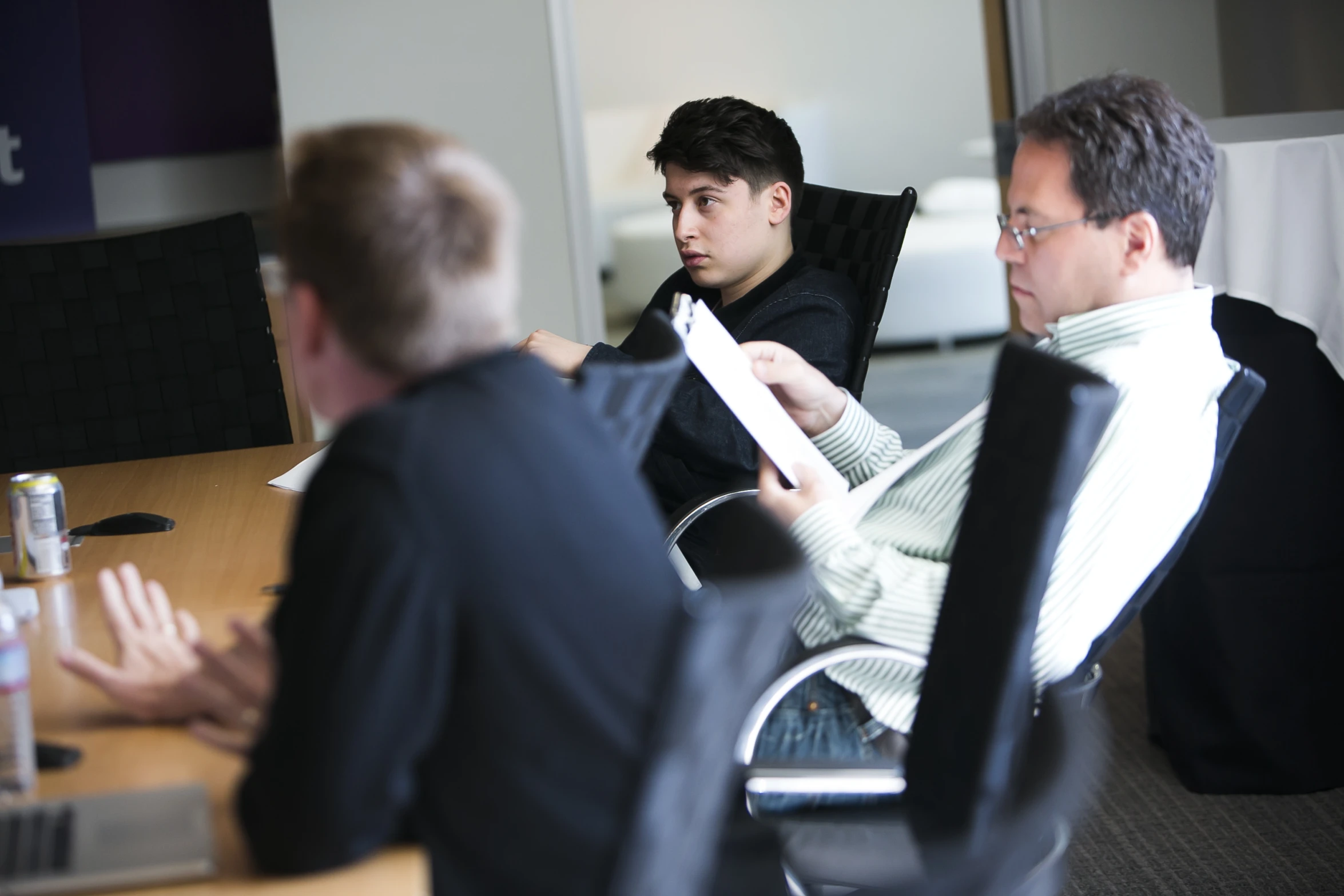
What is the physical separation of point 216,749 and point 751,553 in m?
0.41

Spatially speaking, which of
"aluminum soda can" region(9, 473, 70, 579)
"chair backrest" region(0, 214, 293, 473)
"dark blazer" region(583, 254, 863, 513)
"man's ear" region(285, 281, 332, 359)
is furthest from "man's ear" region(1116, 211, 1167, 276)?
"chair backrest" region(0, 214, 293, 473)

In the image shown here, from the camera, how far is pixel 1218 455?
4.85 ft

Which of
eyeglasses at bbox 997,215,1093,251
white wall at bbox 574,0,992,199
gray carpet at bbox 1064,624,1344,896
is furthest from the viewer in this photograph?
white wall at bbox 574,0,992,199

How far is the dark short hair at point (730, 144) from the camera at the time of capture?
2354mm

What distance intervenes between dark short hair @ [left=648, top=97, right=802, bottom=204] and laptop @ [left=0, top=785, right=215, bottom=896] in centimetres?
167

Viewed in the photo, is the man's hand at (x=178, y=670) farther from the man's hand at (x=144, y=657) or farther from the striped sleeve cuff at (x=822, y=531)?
the striped sleeve cuff at (x=822, y=531)

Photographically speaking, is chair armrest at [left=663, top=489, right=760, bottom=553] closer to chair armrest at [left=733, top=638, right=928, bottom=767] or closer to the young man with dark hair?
the young man with dark hair

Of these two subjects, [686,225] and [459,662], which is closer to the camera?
[459,662]

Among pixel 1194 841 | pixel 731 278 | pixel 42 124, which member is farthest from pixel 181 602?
pixel 42 124

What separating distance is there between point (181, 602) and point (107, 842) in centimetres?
58

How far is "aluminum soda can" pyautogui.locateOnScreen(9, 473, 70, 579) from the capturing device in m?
1.54

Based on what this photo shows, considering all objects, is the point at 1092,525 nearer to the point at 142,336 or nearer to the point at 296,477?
the point at 296,477

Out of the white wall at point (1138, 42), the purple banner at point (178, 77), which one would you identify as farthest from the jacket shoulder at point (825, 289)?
the purple banner at point (178, 77)

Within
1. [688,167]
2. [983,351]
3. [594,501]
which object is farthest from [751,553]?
[983,351]
